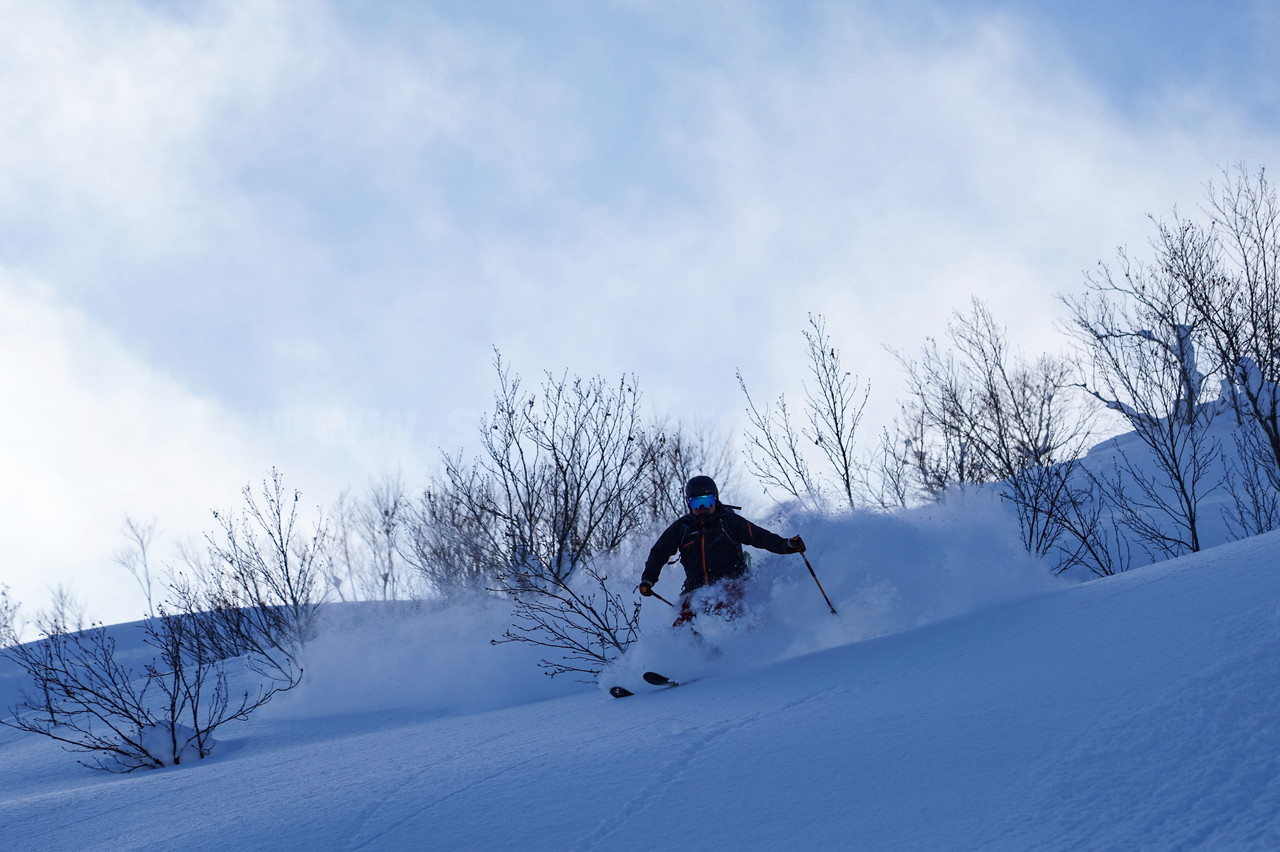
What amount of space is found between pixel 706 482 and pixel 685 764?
3.63 metres

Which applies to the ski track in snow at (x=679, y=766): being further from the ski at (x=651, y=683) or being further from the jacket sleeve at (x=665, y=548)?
the jacket sleeve at (x=665, y=548)

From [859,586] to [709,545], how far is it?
117 centimetres

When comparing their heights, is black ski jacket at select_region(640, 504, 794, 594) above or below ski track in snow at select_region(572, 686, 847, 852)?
above

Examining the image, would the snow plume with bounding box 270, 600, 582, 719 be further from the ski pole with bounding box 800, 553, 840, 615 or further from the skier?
the ski pole with bounding box 800, 553, 840, 615

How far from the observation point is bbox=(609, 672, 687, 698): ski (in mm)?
5227

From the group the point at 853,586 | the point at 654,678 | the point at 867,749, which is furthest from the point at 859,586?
the point at 867,749

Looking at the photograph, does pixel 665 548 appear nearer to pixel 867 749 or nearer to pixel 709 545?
pixel 709 545

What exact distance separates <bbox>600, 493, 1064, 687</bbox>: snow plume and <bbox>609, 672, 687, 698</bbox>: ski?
8 cm

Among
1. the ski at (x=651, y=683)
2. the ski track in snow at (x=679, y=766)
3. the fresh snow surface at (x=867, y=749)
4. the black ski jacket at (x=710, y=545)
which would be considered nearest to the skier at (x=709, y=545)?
the black ski jacket at (x=710, y=545)

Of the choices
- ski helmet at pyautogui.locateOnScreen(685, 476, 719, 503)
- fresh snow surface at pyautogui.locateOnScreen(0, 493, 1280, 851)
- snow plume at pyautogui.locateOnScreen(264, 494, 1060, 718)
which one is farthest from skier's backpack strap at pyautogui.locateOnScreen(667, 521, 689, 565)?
fresh snow surface at pyautogui.locateOnScreen(0, 493, 1280, 851)

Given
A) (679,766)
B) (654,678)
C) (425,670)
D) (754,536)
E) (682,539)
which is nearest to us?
(679,766)

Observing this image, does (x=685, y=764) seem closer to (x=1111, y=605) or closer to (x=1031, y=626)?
(x=1031, y=626)

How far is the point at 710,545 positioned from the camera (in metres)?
6.37

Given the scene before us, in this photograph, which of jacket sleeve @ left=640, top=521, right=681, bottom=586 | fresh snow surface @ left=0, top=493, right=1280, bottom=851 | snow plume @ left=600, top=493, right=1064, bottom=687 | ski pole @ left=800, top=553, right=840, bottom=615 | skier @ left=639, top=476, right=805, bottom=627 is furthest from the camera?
jacket sleeve @ left=640, top=521, right=681, bottom=586
